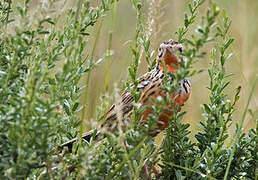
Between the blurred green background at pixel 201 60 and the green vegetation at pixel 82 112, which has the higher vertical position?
the blurred green background at pixel 201 60

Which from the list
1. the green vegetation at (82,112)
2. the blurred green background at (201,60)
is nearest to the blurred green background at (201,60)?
the blurred green background at (201,60)

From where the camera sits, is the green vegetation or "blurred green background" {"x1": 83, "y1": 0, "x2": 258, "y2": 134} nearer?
the green vegetation

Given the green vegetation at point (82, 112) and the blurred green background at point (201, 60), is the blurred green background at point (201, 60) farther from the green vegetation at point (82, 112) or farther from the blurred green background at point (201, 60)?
the green vegetation at point (82, 112)

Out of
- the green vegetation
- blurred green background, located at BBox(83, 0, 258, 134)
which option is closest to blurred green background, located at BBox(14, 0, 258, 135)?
blurred green background, located at BBox(83, 0, 258, 134)

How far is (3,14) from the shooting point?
9.38ft

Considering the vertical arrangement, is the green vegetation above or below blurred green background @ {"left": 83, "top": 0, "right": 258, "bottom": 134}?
below

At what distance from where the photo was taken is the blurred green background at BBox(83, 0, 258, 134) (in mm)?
4598

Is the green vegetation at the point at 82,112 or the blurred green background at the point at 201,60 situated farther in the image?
the blurred green background at the point at 201,60

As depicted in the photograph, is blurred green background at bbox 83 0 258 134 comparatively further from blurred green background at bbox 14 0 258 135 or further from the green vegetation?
the green vegetation

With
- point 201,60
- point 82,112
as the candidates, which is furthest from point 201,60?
point 82,112

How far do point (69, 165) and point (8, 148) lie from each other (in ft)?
1.09

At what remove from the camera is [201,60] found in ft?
18.4

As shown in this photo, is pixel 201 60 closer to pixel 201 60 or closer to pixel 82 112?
pixel 201 60

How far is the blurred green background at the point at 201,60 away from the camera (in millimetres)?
4598
